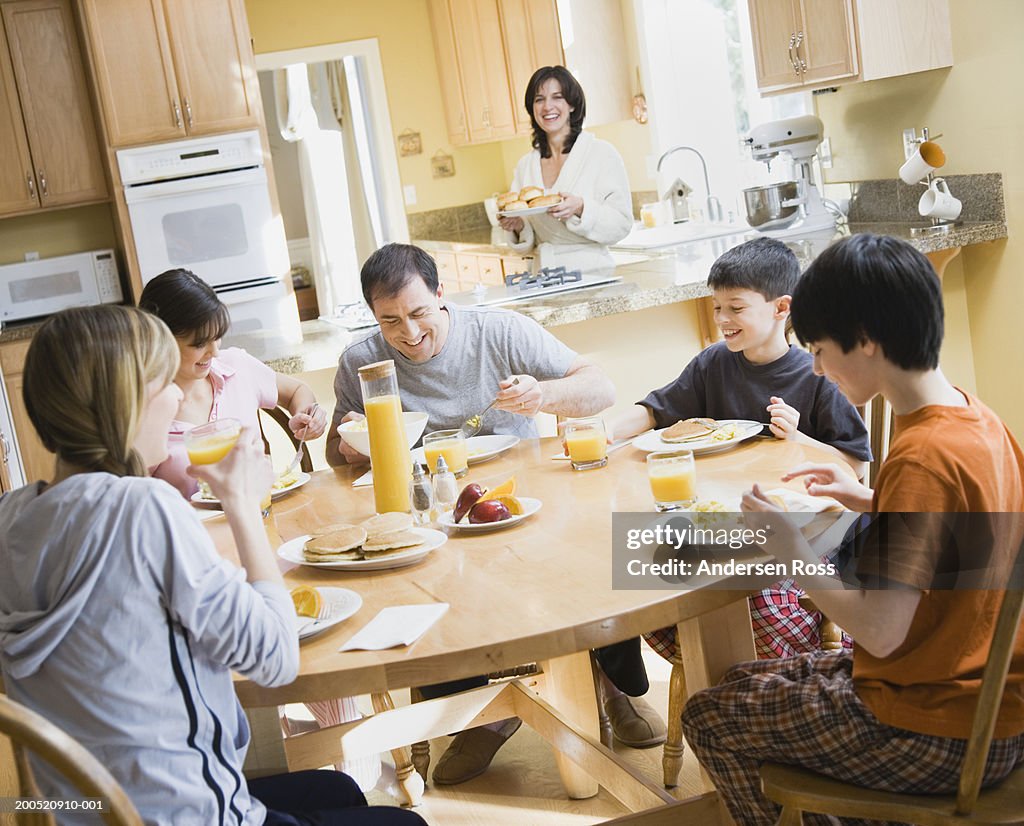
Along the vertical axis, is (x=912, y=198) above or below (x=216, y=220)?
below

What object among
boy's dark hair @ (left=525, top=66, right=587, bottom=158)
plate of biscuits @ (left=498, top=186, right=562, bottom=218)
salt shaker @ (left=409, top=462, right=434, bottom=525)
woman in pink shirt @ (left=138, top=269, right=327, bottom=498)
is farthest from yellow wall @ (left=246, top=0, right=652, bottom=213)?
salt shaker @ (left=409, top=462, right=434, bottom=525)

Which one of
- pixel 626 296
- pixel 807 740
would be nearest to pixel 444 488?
pixel 807 740

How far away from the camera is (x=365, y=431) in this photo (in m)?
2.15

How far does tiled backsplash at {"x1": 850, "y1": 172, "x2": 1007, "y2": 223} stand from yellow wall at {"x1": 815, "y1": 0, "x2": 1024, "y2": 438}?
0.03 m

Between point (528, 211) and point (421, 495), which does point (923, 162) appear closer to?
point (528, 211)

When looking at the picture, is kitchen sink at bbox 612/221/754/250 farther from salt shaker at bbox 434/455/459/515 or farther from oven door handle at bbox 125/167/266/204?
salt shaker at bbox 434/455/459/515

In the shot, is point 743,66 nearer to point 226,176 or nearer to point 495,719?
point 226,176

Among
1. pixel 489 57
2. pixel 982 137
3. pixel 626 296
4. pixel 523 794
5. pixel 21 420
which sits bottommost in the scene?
pixel 523 794

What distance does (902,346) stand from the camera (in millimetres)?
1430

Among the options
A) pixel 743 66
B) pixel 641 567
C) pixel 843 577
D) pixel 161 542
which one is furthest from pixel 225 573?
pixel 743 66

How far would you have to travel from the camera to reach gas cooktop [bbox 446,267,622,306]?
3844mm

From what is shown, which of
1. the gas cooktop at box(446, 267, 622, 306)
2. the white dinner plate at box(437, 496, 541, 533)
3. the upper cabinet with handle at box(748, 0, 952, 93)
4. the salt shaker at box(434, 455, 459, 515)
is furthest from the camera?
the gas cooktop at box(446, 267, 622, 306)

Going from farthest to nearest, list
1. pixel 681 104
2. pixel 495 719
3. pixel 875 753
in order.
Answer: pixel 681 104 < pixel 495 719 < pixel 875 753

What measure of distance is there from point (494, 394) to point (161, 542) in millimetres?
1316
